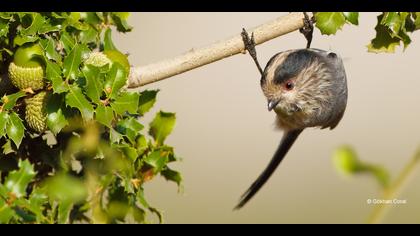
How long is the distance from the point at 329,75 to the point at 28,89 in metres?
2.44

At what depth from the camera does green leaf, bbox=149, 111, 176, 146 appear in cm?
216

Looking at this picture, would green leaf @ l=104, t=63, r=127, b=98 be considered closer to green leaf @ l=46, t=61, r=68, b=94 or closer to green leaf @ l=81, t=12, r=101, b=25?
green leaf @ l=46, t=61, r=68, b=94

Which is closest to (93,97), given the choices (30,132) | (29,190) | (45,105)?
(45,105)

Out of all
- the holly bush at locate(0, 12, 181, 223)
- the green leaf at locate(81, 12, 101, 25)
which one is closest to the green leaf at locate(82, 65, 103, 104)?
the holly bush at locate(0, 12, 181, 223)

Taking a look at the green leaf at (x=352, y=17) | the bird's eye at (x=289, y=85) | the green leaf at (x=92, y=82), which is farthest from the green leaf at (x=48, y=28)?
the bird's eye at (x=289, y=85)

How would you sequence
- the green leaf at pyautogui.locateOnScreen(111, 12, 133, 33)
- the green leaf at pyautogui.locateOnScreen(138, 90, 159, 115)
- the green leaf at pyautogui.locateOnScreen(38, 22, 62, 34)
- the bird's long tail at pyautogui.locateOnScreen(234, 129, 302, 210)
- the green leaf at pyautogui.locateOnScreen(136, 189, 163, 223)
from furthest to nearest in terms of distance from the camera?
the bird's long tail at pyautogui.locateOnScreen(234, 129, 302, 210) → the green leaf at pyautogui.locateOnScreen(111, 12, 133, 33) → the green leaf at pyautogui.locateOnScreen(138, 90, 159, 115) → the green leaf at pyautogui.locateOnScreen(136, 189, 163, 223) → the green leaf at pyautogui.locateOnScreen(38, 22, 62, 34)

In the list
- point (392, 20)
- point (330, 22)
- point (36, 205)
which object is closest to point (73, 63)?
point (36, 205)

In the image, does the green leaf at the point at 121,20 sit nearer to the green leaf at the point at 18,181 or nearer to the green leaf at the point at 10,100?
the green leaf at the point at 10,100

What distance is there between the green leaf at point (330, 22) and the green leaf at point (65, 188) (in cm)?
116

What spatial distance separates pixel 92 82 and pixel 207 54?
0.65 meters

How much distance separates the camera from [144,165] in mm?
2039

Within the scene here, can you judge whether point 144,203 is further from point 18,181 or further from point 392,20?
point 392,20
